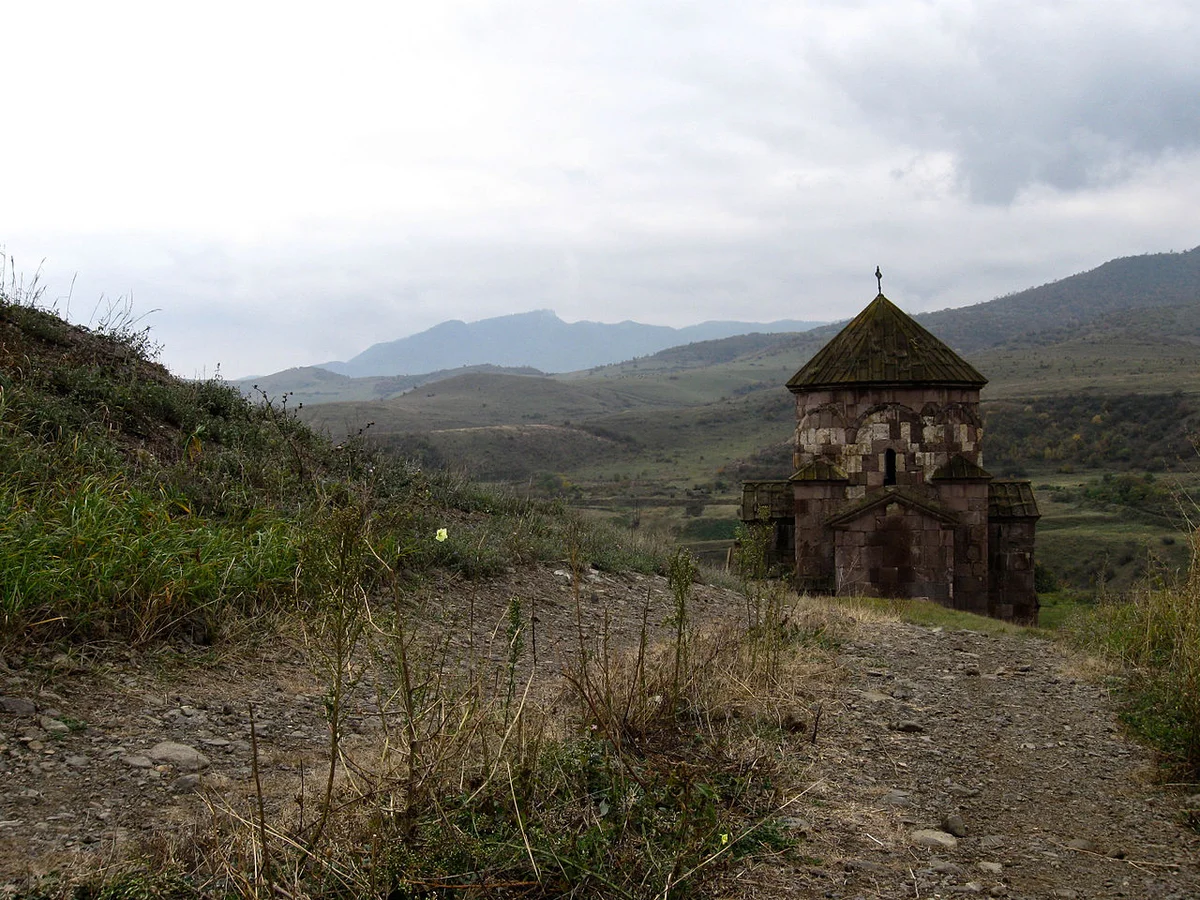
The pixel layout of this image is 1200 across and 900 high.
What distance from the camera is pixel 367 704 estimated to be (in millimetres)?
4355

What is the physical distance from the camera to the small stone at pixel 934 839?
320cm

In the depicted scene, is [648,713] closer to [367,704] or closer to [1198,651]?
[367,704]

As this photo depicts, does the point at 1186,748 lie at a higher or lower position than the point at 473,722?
lower

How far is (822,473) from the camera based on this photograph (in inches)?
538

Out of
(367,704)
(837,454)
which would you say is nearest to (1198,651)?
(367,704)

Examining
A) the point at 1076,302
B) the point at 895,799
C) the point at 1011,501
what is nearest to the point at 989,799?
the point at 895,799

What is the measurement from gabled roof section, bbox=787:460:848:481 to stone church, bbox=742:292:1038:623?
0.05 ft

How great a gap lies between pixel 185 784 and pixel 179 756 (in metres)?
0.28

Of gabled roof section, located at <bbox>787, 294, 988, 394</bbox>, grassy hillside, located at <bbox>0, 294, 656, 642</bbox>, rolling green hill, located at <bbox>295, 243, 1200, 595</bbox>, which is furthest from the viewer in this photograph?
rolling green hill, located at <bbox>295, 243, 1200, 595</bbox>

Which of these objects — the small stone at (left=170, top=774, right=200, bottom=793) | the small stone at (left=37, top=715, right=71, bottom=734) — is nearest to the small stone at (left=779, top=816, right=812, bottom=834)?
the small stone at (left=170, top=774, right=200, bottom=793)

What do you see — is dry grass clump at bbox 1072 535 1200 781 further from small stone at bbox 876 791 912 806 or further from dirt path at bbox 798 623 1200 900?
small stone at bbox 876 791 912 806

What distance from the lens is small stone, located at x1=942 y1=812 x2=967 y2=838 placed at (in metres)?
3.32

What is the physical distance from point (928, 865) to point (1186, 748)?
5.80 ft

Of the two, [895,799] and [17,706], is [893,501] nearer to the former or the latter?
[895,799]
